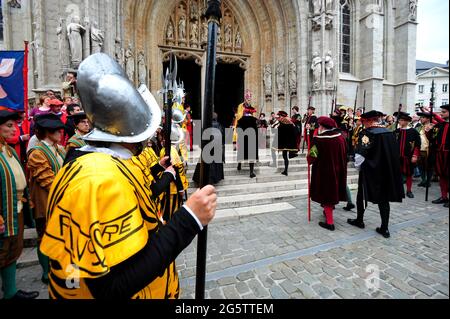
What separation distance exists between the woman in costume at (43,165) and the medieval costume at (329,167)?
436 centimetres

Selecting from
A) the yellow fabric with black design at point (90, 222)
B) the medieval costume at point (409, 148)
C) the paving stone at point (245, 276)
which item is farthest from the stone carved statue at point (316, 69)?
the yellow fabric with black design at point (90, 222)

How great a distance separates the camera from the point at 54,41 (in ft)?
27.1

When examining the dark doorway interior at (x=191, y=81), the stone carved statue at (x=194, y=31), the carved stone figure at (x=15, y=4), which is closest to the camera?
the carved stone figure at (x=15, y=4)

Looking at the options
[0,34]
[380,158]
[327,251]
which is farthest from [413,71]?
[0,34]

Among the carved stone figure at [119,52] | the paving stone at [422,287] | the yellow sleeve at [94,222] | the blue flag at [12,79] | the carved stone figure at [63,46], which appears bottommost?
the paving stone at [422,287]

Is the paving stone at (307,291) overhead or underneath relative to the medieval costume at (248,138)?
underneath

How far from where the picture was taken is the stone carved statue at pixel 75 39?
7.82 m

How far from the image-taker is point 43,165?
→ 292cm

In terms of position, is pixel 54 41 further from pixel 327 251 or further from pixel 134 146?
pixel 327 251

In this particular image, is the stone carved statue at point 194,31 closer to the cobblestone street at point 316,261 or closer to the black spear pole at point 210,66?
the cobblestone street at point 316,261

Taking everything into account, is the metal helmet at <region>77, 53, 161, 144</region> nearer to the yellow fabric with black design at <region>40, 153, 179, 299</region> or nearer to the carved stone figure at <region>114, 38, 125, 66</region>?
the yellow fabric with black design at <region>40, 153, 179, 299</region>

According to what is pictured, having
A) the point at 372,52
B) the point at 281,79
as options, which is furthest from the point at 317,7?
the point at 372,52

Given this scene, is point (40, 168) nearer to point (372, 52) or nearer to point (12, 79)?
point (12, 79)

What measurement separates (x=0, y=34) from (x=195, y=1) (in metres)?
9.98
